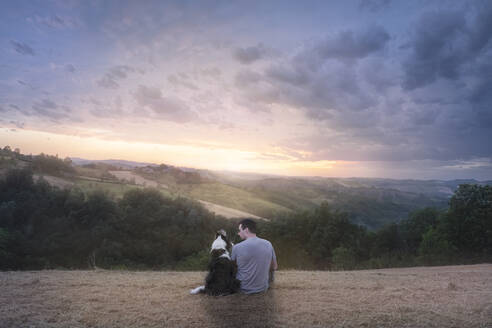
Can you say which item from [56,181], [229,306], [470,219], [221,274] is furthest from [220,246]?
[56,181]

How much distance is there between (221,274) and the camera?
6.63 metres

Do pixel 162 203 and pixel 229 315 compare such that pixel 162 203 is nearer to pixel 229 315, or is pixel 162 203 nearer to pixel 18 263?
pixel 18 263

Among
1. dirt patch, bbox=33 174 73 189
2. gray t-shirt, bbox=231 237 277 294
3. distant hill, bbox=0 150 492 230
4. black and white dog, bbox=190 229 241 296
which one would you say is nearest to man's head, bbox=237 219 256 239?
gray t-shirt, bbox=231 237 277 294

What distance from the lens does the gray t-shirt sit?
6.60 metres

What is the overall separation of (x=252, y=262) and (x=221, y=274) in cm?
72

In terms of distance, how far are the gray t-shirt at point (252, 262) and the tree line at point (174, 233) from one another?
55.3 ft

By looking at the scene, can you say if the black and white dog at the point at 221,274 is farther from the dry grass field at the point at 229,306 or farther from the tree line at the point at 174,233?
the tree line at the point at 174,233

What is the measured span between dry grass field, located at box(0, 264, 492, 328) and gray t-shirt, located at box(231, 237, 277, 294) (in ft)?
Answer: 0.94

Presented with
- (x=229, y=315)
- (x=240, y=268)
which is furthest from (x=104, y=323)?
(x=240, y=268)

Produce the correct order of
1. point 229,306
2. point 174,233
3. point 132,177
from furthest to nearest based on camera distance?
point 132,177
point 174,233
point 229,306

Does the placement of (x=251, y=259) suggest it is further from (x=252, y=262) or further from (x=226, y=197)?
(x=226, y=197)

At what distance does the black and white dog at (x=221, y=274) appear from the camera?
21.6 ft

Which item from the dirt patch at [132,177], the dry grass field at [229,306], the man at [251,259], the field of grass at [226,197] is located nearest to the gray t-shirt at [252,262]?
the man at [251,259]

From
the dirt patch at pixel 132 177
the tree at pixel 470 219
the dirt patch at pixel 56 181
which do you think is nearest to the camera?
the tree at pixel 470 219
